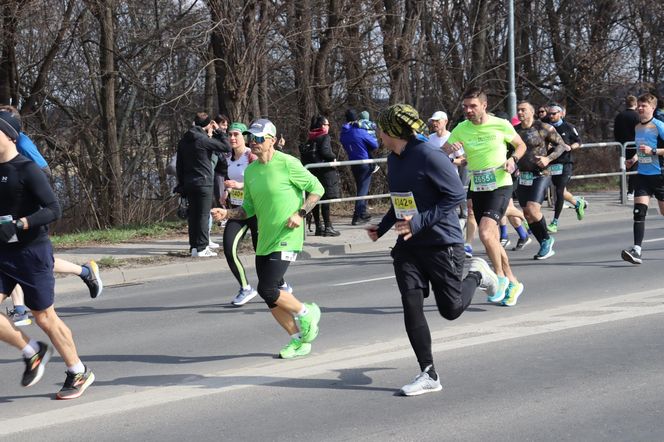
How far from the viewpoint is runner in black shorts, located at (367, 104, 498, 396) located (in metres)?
6.43

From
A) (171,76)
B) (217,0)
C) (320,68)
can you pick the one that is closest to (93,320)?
(217,0)

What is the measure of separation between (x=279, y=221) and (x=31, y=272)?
198 cm

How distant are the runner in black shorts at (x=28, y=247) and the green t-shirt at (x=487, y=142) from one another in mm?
4691

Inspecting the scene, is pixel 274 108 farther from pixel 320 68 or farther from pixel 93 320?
pixel 93 320

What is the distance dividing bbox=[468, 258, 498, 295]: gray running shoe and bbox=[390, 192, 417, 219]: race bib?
107 centimetres

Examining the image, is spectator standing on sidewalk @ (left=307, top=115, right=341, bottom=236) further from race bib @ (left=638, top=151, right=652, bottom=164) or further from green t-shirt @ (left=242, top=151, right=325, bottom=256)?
green t-shirt @ (left=242, top=151, right=325, bottom=256)

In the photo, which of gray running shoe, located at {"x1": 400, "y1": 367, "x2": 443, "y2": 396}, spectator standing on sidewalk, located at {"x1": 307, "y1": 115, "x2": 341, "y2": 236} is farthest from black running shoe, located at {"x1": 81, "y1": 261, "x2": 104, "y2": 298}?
spectator standing on sidewalk, located at {"x1": 307, "y1": 115, "x2": 341, "y2": 236}

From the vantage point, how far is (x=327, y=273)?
12836 millimetres

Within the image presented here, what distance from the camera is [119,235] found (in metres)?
16.7

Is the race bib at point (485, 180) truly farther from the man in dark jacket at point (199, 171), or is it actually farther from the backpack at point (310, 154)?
the backpack at point (310, 154)

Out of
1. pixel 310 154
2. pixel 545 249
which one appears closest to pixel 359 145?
pixel 310 154

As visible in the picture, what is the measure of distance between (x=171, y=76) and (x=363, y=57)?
21.6 ft

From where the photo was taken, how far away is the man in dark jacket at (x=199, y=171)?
1387cm

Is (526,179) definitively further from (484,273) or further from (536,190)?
A: (484,273)
